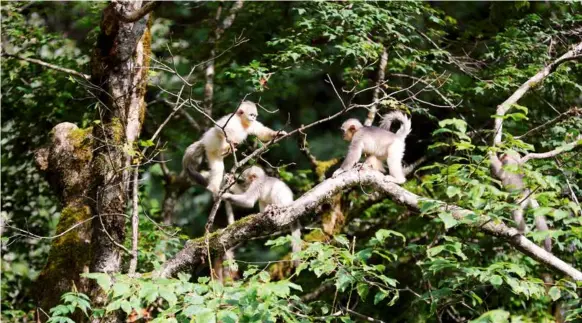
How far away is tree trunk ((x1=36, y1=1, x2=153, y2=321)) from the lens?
5.61 m

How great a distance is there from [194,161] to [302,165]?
2.85 meters

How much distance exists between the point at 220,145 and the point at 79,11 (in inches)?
166

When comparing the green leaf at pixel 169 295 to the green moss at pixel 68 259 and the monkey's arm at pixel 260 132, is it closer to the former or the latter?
the green moss at pixel 68 259

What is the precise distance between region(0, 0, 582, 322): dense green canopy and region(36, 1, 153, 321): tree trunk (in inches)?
0.7

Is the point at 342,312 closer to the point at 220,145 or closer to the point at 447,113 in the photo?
the point at 220,145

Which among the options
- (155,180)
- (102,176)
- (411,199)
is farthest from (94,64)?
(155,180)

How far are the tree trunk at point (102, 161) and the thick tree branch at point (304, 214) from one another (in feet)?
2.01

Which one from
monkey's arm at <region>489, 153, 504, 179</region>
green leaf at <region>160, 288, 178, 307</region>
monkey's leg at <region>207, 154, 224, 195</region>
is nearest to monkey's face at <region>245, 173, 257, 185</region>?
monkey's leg at <region>207, 154, 224, 195</region>

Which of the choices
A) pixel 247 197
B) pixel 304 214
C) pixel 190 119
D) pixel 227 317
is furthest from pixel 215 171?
pixel 227 317

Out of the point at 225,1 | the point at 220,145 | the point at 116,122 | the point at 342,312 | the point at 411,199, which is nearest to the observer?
the point at 342,312

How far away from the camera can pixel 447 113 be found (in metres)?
9.08

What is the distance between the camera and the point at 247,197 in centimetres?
738

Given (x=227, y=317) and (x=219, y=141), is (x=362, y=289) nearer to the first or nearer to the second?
(x=227, y=317)

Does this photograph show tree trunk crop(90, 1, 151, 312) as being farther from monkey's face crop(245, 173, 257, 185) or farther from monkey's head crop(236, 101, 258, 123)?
monkey's face crop(245, 173, 257, 185)
